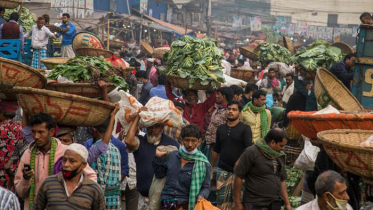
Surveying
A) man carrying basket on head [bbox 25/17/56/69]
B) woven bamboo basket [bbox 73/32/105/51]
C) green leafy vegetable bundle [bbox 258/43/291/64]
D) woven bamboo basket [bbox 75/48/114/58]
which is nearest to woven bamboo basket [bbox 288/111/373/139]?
woven bamboo basket [bbox 75/48/114/58]

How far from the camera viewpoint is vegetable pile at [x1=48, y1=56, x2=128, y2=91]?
7347 millimetres

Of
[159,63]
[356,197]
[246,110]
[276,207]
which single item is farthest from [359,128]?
[159,63]

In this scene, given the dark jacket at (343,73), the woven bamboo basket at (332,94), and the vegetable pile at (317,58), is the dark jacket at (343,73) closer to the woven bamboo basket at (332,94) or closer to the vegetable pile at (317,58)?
the vegetable pile at (317,58)

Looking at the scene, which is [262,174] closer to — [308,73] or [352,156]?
[352,156]

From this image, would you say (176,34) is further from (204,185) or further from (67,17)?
(204,185)

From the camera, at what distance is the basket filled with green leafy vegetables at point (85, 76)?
23.3 feet

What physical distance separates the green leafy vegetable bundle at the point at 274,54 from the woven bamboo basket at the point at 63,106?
13.5 metres

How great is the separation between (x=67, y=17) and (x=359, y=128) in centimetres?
1168

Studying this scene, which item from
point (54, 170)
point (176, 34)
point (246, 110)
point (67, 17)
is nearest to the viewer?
point (54, 170)

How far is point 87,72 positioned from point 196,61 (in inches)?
162

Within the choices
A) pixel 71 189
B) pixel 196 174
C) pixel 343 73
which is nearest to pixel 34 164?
pixel 71 189

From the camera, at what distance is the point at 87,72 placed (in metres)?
7.38

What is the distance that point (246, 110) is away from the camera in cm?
995

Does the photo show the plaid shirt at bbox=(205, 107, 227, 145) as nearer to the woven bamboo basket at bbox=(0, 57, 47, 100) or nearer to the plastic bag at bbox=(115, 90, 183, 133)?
the plastic bag at bbox=(115, 90, 183, 133)
